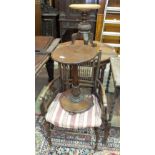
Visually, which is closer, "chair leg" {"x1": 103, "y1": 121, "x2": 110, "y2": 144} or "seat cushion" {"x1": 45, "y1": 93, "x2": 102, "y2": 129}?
"seat cushion" {"x1": 45, "y1": 93, "x2": 102, "y2": 129}

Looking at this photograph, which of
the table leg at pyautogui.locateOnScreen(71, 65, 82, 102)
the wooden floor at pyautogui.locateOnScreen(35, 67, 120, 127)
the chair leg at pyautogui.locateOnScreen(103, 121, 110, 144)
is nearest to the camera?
the table leg at pyautogui.locateOnScreen(71, 65, 82, 102)

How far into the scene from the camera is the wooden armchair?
5.17ft

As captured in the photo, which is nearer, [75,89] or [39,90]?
[75,89]

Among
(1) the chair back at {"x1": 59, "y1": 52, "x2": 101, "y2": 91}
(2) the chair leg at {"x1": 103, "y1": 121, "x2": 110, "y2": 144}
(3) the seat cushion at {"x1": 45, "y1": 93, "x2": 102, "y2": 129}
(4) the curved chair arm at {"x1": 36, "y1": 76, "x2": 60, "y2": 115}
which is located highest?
(1) the chair back at {"x1": 59, "y1": 52, "x2": 101, "y2": 91}

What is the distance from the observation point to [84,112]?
5.43 feet

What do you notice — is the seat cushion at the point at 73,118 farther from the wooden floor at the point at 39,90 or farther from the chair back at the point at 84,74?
the wooden floor at the point at 39,90

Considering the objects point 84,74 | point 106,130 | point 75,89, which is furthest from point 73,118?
point 84,74

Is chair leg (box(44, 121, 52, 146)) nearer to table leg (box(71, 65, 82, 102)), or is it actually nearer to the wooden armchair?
the wooden armchair

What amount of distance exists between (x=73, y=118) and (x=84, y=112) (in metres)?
0.10

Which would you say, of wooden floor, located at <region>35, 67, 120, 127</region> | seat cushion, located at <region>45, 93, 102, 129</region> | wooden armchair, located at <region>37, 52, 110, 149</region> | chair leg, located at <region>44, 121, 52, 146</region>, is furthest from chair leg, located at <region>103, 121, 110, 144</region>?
chair leg, located at <region>44, 121, 52, 146</region>

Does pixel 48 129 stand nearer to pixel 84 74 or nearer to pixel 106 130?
pixel 106 130
